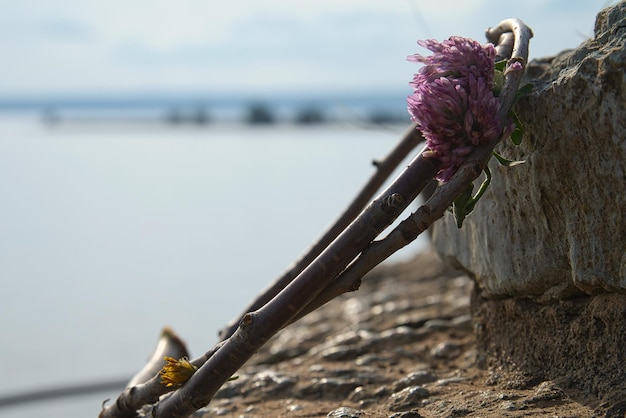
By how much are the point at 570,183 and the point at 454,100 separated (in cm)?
32

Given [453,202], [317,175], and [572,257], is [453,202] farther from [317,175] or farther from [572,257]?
[317,175]

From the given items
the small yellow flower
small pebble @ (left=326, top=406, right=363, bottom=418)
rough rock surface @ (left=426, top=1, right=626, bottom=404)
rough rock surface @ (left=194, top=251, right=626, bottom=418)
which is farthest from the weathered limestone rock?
the small yellow flower

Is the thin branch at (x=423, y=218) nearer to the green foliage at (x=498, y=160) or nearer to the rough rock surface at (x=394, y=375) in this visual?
the green foliage at (x=498, y=160)

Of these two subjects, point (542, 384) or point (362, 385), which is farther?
point (362, 385)

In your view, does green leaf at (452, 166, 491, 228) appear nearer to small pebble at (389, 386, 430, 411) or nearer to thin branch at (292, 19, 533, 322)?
thin branch at (292, 19, 533, 322)

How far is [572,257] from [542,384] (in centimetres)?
30

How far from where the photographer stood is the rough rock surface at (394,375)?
6.11 ft

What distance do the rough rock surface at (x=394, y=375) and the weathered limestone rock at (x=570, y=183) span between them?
0.77 ft

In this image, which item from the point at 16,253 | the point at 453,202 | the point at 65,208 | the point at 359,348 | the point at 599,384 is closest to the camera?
the point at 453,202

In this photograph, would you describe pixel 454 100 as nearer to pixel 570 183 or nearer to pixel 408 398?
pixel 570 183

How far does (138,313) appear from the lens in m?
4.86

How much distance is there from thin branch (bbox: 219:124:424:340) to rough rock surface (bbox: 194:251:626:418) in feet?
0.76

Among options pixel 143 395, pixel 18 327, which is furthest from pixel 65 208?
pixel 143 395

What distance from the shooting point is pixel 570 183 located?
5.78ft
